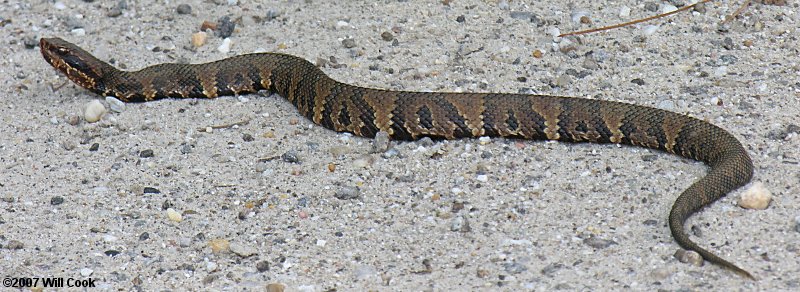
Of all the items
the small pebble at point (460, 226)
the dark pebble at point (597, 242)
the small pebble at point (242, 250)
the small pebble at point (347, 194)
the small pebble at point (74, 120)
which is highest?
the dark pebble at point (597, 242)

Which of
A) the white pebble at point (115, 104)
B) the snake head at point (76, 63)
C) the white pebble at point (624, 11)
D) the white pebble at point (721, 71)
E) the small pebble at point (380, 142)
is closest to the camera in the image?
the small pebble at point (380, 142)

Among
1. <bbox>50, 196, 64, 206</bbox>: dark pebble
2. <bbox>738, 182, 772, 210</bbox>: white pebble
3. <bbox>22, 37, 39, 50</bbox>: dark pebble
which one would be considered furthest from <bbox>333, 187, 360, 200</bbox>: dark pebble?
<bbox>22, 37, 39, 50</bbox>: dark pebble

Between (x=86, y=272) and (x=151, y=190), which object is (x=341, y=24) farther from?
(x=86, y=272)

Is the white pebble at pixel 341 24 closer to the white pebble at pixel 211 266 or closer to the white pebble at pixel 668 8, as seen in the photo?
the white pebble at pixel 668 8

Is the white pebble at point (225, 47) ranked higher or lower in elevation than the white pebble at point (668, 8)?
lower

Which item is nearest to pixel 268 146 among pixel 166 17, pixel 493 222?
pixel 493 222

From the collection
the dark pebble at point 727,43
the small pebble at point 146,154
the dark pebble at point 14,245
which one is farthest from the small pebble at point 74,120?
the dark pebble at point 727,43

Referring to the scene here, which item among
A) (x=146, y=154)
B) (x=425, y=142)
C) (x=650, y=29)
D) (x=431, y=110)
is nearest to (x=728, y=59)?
(x=650, y=29)

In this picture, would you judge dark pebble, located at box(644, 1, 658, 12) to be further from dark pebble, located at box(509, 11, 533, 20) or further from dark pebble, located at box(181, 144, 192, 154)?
dark pebble, located at box(181, 144, 192, 154)
